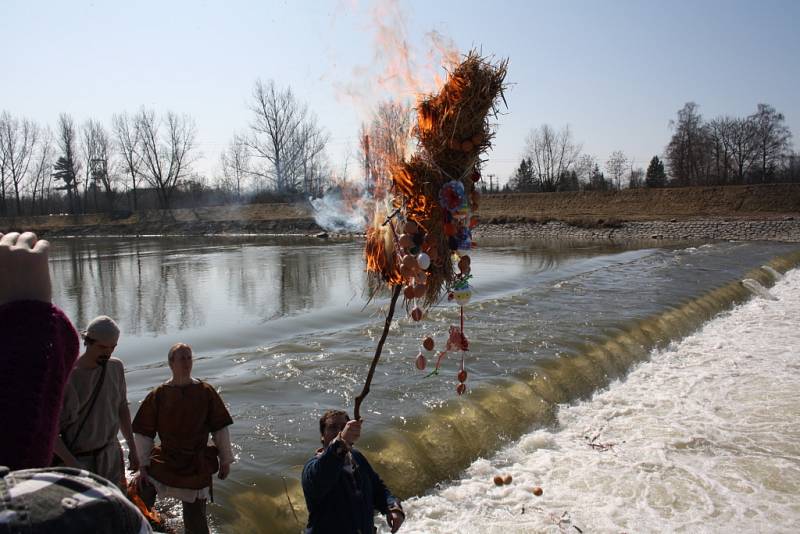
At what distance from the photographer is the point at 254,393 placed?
8711mm

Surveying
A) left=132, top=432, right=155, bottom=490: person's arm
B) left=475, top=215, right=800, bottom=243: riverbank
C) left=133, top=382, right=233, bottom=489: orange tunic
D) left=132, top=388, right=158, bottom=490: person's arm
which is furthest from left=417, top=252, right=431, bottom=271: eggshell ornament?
left=475, top=215, right=800, bottom=243: riverbank

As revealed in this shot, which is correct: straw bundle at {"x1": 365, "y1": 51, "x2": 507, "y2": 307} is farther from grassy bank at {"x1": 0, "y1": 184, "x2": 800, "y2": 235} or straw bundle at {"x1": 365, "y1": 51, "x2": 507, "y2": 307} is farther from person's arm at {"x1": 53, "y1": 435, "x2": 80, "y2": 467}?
grassy bank at {"x1": 0, "y1": 184, "x2": 800, "y2": 235}

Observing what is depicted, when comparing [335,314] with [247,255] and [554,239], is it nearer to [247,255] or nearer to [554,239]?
[247,255]

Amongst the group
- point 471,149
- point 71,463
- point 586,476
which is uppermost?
point 471,149

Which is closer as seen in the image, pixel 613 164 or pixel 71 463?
pixel 71 463

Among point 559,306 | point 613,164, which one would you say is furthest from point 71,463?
point 613,164

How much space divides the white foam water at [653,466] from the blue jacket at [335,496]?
2.50m

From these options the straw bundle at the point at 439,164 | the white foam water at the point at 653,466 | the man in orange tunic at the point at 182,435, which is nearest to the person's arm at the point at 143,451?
the man in orange tunic at the point at 182,435

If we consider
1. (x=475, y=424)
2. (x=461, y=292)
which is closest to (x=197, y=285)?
(x=475, y=424)

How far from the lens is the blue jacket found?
3.33m

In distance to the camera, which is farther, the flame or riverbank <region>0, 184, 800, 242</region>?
riverbank <region>0, 184, 800, 242</region>

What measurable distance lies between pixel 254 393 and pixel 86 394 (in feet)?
15.4

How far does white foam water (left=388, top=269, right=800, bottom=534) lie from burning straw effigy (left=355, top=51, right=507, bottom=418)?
3285 mm

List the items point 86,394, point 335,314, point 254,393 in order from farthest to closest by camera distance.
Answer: point 335,314
point 254,393
point 86,394
